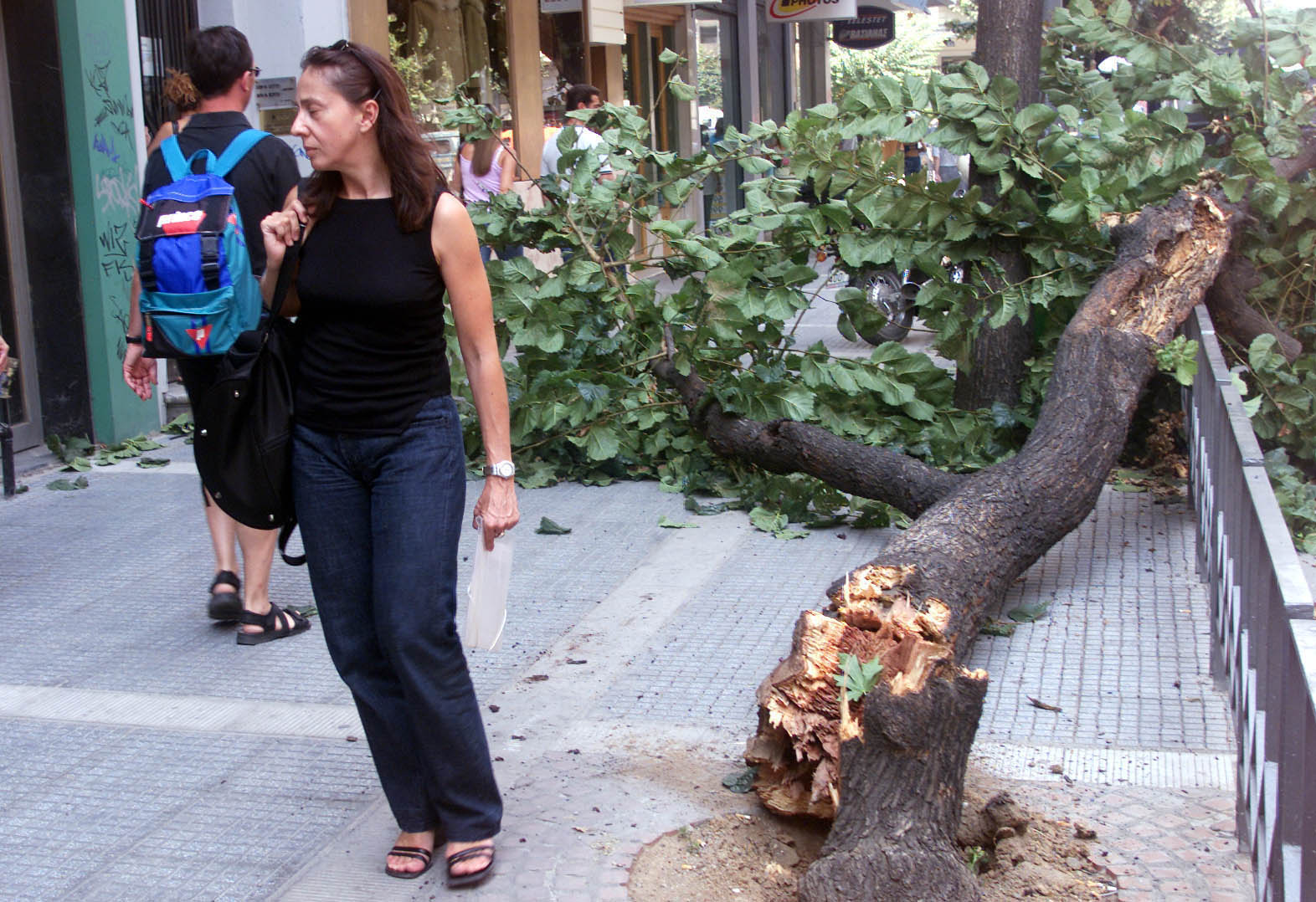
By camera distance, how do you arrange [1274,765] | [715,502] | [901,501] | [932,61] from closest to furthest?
[1274,765], [901,501], [715,502], [932,61]

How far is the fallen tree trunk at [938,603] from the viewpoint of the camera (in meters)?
3.03

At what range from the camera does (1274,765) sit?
8.54 ft

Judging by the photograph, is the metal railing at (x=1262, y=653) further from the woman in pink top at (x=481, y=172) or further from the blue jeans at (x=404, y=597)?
the woman in pink top at (x=481, y=172)

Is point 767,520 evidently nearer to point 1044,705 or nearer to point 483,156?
point 1044,705

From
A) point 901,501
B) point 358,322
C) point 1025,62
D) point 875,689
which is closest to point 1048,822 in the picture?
point 875,689

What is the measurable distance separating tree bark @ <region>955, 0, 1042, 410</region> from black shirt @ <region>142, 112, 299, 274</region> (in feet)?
11.6

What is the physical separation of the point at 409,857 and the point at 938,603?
155 centimetres

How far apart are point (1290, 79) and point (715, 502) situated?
10.9 feet

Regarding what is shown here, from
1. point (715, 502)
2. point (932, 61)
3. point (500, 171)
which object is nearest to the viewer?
point (715, 502)

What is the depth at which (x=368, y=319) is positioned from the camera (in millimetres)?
3045

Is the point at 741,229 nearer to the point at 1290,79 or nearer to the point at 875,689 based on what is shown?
the point at 1290,79

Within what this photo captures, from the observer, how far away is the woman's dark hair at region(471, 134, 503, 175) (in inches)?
388

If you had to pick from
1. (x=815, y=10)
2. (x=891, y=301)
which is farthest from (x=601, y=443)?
(x=815, y=10)

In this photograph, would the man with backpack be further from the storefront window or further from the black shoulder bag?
the storefront window
